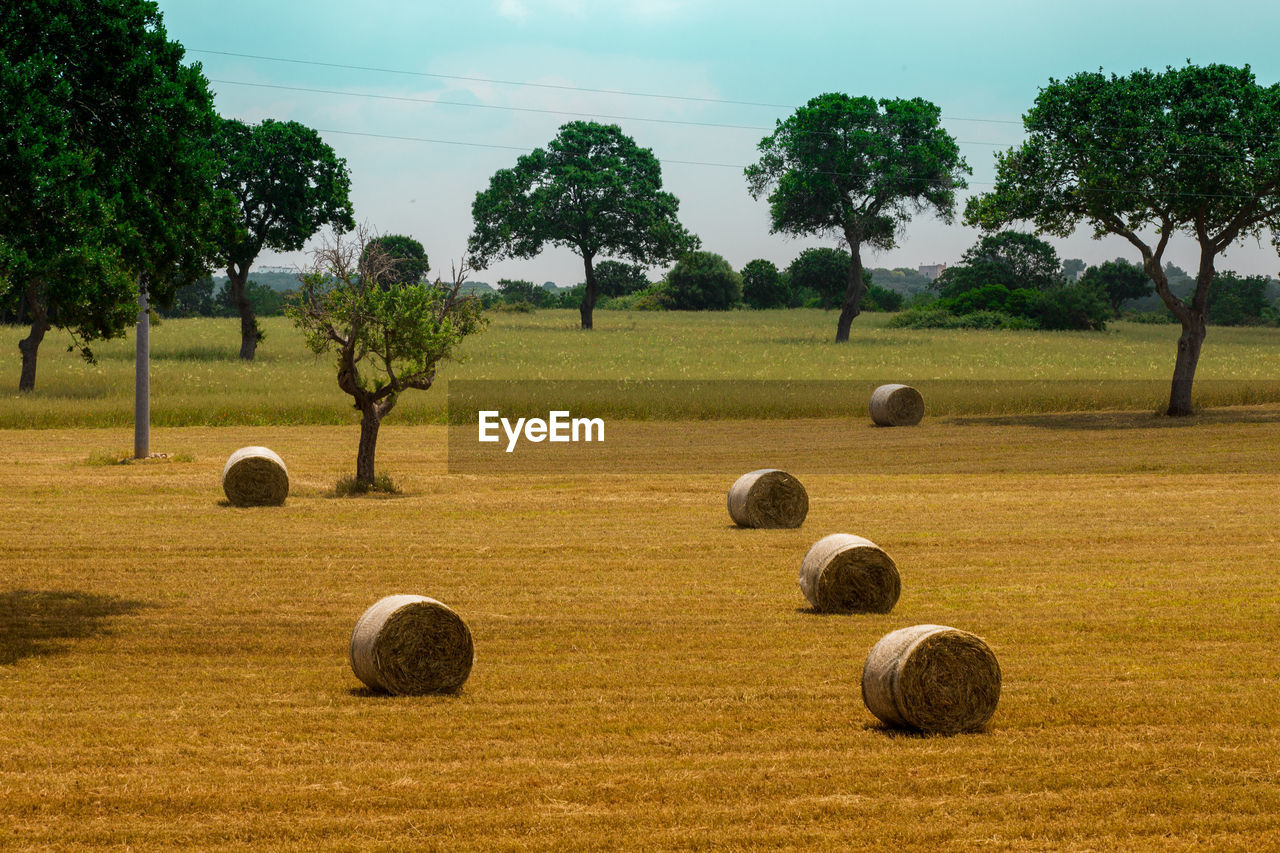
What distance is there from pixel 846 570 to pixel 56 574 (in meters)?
9.69

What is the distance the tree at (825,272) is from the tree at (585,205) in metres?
35.5

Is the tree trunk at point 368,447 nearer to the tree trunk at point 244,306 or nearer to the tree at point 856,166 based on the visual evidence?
the tree trunk at point 244,306

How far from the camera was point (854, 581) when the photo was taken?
46.4 ft

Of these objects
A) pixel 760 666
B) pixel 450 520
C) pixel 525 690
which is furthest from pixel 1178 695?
pixel 450 520

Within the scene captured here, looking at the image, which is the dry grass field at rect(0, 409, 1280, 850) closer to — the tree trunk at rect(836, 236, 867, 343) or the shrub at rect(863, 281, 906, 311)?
the tree trunk at rect(836, 236, 867, 343)

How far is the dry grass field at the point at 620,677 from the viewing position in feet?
26.8

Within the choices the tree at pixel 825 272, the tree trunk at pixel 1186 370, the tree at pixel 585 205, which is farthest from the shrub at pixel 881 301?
the tree trunk at pixel 1186 370

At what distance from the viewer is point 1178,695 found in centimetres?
1081

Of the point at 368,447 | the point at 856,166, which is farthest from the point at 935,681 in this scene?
the point at 856,166

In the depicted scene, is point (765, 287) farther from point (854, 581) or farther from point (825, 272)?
point (854, 581)

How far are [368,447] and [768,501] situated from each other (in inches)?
323

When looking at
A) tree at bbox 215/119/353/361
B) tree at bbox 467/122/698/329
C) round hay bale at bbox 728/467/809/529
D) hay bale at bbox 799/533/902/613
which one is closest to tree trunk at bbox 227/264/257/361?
tree at bbox 215/119/353/361

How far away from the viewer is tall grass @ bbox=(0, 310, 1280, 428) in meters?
39.6

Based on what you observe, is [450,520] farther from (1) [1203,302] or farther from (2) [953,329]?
(2) [953,329]
